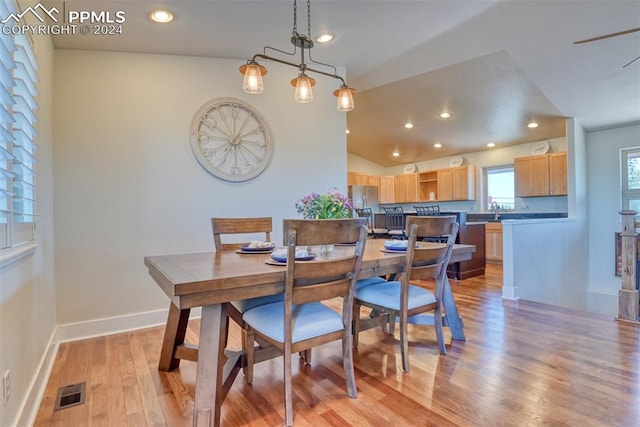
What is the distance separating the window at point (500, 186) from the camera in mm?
6734

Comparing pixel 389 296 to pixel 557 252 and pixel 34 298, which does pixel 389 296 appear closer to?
pixel 34 298

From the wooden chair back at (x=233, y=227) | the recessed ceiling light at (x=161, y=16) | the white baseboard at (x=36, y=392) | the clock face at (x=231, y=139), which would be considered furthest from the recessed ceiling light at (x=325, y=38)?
the white baseboard at (x=36, y=392)

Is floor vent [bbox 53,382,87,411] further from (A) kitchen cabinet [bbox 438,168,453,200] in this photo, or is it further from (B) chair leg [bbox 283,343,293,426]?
(A) kitchen cabinet [bbox 438,168,453,200]

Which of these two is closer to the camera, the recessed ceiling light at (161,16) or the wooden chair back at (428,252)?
the wooden chair back at (428,252)

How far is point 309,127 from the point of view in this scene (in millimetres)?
3656

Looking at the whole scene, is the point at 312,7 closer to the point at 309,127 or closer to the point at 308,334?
the point at 309,127

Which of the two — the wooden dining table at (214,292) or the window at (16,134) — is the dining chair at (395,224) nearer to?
the wooden dining table at (214,292)

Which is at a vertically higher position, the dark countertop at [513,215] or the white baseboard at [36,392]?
the dark countertop at [513,215]

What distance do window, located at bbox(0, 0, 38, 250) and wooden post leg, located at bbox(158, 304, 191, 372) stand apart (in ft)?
2.83

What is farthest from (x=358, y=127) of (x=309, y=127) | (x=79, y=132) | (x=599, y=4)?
(x=79, y=132)

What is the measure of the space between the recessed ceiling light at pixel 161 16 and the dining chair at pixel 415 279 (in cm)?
229

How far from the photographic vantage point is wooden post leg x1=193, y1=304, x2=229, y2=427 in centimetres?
143

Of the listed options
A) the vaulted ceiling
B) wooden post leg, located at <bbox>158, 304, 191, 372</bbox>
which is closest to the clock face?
the vaulted ceiling

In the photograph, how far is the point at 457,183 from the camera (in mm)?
7125
